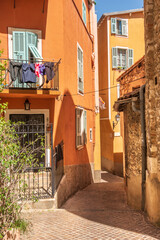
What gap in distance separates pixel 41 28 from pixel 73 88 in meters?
2.90

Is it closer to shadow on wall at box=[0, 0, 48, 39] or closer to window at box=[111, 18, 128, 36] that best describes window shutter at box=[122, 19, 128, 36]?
window at box=[111, 18, 128, 36]

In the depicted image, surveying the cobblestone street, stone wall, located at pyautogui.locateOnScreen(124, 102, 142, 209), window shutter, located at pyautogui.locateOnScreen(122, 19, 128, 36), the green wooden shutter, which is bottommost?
the cobblestone street

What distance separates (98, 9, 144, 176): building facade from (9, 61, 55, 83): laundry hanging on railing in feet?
38.3

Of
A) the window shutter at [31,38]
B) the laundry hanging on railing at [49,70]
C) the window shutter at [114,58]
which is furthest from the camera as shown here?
the window shutter at [114,58]

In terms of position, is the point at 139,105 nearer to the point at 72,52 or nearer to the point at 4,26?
the point at 72,52

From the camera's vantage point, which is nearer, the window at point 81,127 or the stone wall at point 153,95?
the stone wall at point 153,95

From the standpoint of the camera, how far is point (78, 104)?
12.3 meters

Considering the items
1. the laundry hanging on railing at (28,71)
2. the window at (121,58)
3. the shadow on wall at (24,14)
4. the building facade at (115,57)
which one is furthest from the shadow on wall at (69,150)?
the window at (121,58)

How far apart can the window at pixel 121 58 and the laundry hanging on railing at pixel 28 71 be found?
39.4ft

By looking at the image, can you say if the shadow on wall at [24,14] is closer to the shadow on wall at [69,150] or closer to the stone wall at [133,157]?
the shadow on wall at [69,150]

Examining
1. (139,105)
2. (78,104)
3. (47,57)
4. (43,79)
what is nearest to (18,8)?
(47,57)

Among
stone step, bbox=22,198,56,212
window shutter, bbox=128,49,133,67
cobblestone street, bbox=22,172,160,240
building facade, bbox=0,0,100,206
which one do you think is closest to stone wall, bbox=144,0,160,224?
cobblestone street, bbox=22,172,160,240

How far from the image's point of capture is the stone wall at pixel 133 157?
870cm

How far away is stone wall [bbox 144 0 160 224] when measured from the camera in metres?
6.71
